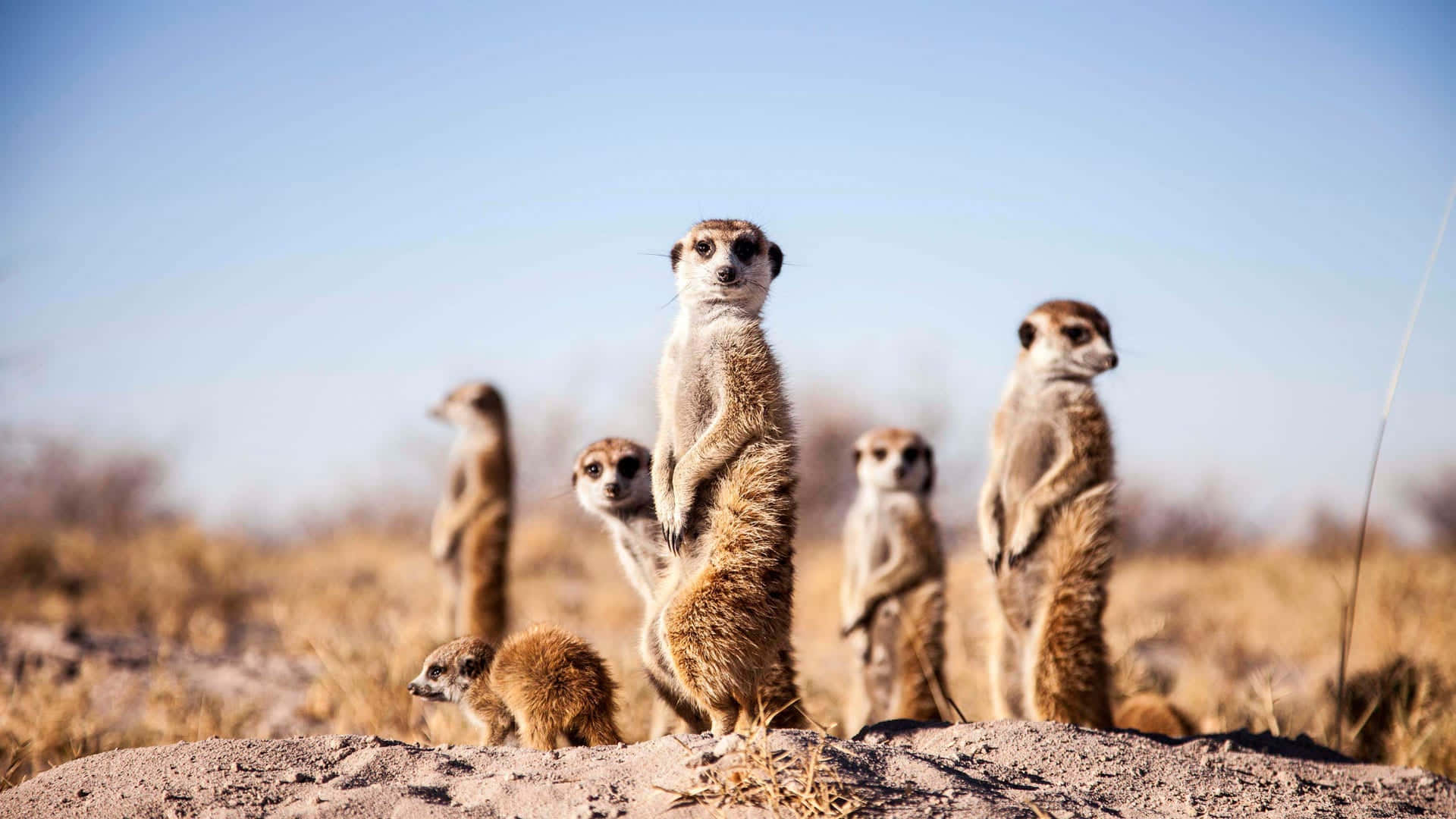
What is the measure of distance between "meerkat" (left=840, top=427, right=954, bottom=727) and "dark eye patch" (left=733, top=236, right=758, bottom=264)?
8.68 ft

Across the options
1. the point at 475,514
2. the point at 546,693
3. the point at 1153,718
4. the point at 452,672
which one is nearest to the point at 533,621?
the point at 452,672

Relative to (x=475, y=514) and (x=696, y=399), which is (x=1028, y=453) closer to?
(x=696, y=399)

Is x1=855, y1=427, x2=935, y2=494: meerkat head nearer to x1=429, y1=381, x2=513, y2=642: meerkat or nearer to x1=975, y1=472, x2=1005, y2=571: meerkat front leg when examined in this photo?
x1=975, y1=472, x2=1005, y2=571: meerkat front leg

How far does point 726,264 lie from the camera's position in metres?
3.71

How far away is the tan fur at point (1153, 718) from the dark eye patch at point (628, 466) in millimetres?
2403

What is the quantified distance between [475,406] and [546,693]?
4512 mm

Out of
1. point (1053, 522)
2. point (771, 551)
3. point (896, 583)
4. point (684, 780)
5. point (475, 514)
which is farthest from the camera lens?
point (475, 514)

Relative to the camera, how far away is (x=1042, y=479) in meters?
4.83

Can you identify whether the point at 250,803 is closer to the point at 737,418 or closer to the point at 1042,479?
the point at 737,418

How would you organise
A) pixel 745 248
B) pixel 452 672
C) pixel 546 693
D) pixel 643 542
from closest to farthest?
pixel 546 693 < pixel 745 248 < pixel 452 672 < pixel 643 542

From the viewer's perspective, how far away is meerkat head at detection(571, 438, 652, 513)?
14.4ft

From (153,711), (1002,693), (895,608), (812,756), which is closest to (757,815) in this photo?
(812,756)

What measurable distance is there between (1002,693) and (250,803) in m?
3.33

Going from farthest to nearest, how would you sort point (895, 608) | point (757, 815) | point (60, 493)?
point (60, 493)
point (895, 608)
point (757, 815)
